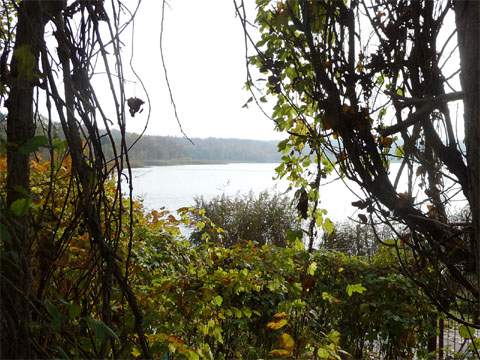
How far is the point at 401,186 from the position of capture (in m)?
1.79

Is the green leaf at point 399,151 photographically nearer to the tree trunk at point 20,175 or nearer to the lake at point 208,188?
the tree trunk at point 20,175

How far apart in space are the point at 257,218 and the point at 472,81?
8429mm

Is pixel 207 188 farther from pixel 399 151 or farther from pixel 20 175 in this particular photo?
pixel 20 175

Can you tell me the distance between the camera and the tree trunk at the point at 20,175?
3.65ft

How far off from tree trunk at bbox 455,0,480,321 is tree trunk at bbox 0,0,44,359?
4.12ft

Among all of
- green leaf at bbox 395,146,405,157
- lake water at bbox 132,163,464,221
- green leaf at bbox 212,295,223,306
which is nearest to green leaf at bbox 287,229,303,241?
green leaf at bbox 395,146,405,157

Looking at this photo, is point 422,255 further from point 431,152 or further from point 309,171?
point 309,171

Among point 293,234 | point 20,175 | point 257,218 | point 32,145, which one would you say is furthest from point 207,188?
point 32,145

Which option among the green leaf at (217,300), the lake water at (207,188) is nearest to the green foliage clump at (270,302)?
the green leaf at (217,300)

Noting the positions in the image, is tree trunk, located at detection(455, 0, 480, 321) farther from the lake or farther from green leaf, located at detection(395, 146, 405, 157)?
the lake

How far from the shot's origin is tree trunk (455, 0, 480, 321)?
1.31 m

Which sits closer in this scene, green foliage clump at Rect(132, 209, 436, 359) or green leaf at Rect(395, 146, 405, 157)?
green leaf at Rect(395, 146, 405, 157)

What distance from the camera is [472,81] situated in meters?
1.33

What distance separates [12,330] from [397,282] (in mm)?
3807
